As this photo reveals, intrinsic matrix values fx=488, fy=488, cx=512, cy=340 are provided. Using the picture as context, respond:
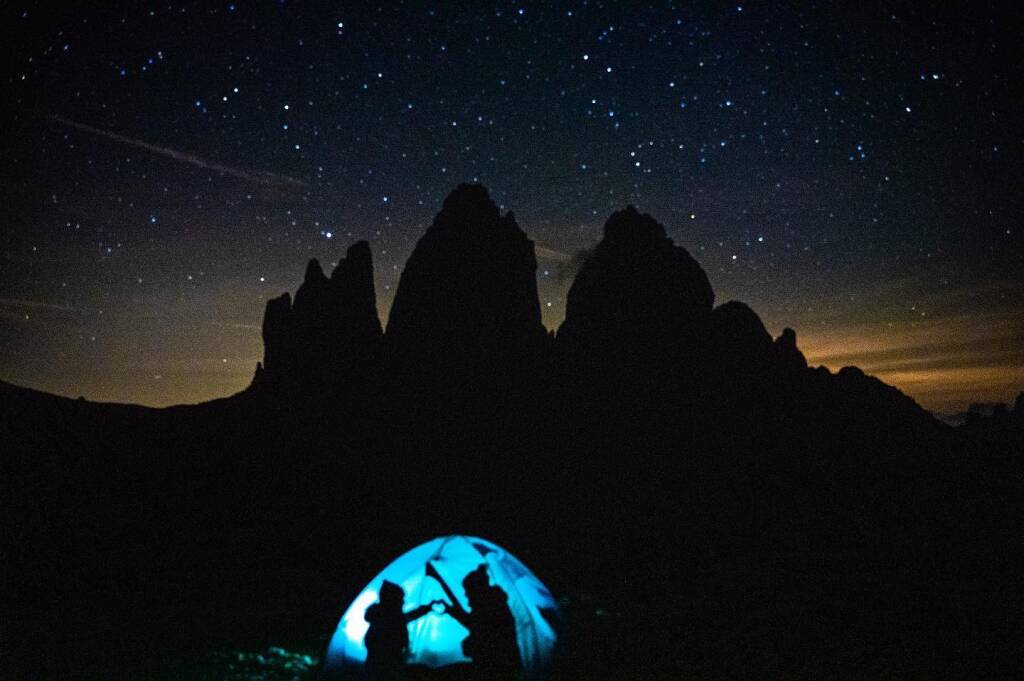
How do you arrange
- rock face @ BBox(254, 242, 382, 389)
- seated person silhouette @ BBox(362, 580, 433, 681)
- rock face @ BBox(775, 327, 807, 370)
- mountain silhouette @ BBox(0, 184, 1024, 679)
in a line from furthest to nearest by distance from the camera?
1. rock face @ BBox(775, 327, 807, 370)
2. rock face @ BBox(254, 242, 382, 389)
3. mountain silhouette @ BBox(0, 184, 1024, 679)
4. seated person silhouette @ BBox(362, 580, 433, 681)

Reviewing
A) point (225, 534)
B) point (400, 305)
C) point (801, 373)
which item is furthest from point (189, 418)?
point (801, 373)

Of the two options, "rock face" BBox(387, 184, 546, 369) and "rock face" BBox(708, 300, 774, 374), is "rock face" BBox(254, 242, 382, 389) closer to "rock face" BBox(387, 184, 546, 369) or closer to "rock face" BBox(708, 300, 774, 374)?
"rock face" BBox(387, 184, 546, 369)

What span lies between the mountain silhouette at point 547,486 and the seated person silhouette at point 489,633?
6.56 feet

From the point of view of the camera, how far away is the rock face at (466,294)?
61094mm

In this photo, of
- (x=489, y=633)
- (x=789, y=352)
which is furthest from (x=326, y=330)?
(x=789, y=352)

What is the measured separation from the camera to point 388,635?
7.11 metres

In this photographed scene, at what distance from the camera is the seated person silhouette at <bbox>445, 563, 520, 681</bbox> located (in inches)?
268

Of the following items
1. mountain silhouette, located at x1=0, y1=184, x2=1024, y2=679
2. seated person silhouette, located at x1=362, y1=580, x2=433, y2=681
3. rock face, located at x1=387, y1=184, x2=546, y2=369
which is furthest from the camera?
rock face, located at x1=387, y1=184, x2=546, y2=369

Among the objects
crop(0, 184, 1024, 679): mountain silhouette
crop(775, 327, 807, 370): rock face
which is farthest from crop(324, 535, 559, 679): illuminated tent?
crop(775, 327, 807, 370): rock face

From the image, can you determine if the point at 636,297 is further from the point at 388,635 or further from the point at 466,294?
the point at 388,635

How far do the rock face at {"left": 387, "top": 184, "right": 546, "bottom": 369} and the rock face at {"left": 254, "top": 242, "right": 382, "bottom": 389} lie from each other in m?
3.80

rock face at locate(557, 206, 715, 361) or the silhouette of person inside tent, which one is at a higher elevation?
rock face at locate(557, 206, 715, 361)

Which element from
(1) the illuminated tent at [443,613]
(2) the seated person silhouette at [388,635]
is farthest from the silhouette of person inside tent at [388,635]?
(1) the illuminated tent at [443,613]

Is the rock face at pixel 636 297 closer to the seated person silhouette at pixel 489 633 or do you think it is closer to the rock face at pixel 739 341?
the rock face at pixel 739 341
